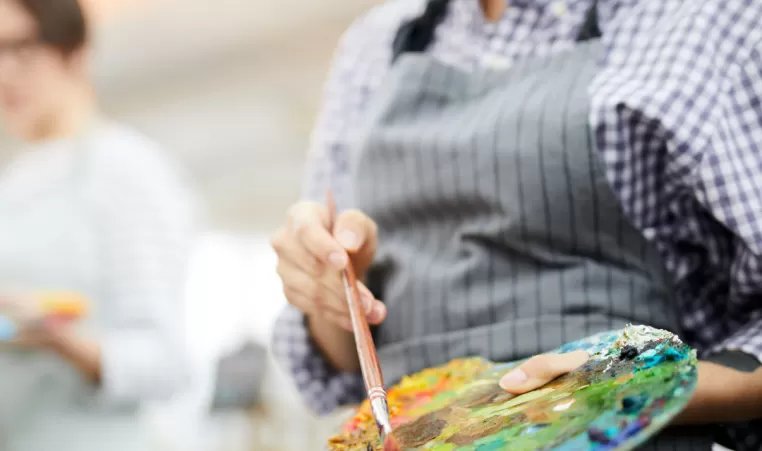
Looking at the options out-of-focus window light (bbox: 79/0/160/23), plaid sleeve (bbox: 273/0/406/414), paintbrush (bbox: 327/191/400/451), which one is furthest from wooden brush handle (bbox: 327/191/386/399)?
out-of-focus window light (bbox: 79/0/160/23)

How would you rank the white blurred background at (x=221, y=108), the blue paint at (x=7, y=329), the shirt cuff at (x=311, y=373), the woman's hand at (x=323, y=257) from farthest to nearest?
the white blurred background at (x=221, y=108)
the blue paint at (x=7, y=329)
the shirt cuff at (x=311, y=373)
the woman's hand at (x=323, y=257)

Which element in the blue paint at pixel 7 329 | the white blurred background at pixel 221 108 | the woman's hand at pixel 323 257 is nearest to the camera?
the woman's hand at pixel 323 257

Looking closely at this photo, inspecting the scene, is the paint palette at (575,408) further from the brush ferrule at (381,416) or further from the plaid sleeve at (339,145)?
the plaid sleeve at (339,145)

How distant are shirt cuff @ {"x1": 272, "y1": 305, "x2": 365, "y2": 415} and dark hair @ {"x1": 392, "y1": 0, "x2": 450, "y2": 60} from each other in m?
0.19

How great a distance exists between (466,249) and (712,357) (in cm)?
13

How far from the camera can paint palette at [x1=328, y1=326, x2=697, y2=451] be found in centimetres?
20

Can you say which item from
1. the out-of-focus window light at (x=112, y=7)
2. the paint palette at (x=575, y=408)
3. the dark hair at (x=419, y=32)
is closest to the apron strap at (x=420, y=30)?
the dark hair at (x=419, y=32)

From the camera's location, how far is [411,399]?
0.33 meters

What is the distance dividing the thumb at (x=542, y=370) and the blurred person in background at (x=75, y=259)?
575 mm

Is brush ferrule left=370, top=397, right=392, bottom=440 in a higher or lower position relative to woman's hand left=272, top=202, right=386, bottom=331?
lower

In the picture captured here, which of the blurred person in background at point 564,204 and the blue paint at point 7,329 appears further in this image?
the blue paint at point 7,329

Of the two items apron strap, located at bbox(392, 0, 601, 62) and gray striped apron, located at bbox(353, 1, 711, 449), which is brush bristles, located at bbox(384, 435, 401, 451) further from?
apron strap, located at bbox(392, 0, 601, 62)

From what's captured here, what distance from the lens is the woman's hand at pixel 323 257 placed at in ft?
1.06

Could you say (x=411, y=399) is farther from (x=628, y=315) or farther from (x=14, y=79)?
(x=14, y=79)
